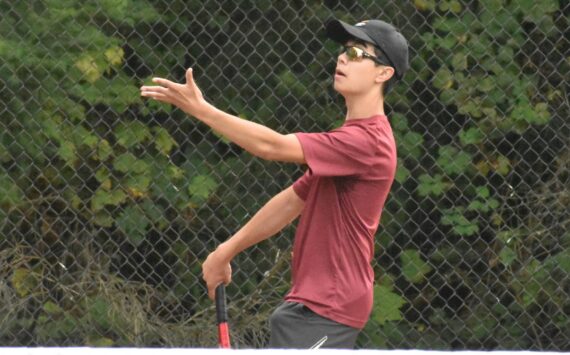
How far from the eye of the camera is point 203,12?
566 cm

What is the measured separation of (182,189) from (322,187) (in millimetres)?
2101

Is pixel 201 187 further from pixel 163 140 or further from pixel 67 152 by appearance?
pixel 67 152

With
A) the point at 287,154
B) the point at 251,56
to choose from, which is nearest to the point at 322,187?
the point at 287,154

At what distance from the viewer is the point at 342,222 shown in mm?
3623

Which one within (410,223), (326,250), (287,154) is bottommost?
(410,223)

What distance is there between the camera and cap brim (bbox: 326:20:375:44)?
3.80 m

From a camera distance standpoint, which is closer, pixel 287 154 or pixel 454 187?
pixel 287 154

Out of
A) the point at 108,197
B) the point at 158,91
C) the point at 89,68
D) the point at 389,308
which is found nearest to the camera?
the point at 158,91

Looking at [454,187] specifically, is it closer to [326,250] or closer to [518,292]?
[518,292]

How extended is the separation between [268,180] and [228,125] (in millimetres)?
2206

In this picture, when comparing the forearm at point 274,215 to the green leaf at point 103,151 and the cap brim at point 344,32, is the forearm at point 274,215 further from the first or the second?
the green leaf at point 103,151

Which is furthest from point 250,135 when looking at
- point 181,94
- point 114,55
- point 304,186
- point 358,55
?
point 114,55

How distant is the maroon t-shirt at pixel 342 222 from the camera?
359 centimetres

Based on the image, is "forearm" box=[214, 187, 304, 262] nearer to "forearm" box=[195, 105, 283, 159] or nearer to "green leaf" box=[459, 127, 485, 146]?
"forearm" box=[195, 105, 283, 159]
